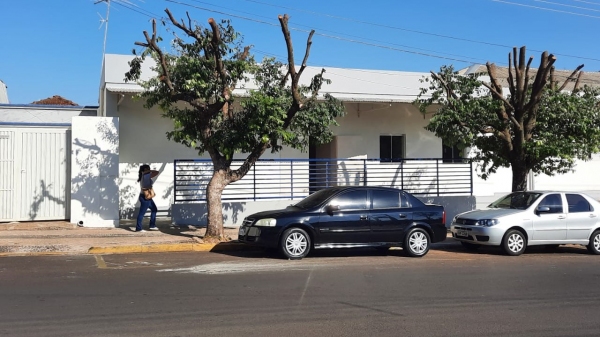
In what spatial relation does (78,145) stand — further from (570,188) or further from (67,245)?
(570,188)

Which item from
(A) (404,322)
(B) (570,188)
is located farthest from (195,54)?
(B) (570,188)

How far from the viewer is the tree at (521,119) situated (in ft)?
48.5

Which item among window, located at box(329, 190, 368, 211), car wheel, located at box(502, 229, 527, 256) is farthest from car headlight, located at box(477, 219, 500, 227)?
window, located at box(329, 190, 368, 211)

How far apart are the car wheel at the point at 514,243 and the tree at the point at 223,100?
4.84m

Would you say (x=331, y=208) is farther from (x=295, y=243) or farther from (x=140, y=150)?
(x=140, y=150)

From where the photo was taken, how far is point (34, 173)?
49.7ft

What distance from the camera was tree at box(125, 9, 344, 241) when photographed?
1261 cm

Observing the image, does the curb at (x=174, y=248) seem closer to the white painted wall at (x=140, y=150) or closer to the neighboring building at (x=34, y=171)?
the neighboring building at (x=34, y=171)

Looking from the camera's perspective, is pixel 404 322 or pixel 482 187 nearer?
pixel 404 322

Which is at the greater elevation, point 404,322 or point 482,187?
point 482,187

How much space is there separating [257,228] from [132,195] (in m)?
7.64

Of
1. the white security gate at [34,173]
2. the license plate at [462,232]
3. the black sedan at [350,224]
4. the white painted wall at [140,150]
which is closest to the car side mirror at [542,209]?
the license plate at [462,232]

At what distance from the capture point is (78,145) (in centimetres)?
1509

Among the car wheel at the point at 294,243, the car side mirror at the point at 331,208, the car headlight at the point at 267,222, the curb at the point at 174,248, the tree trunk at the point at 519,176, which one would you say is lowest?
the curb at the point at 174,248
